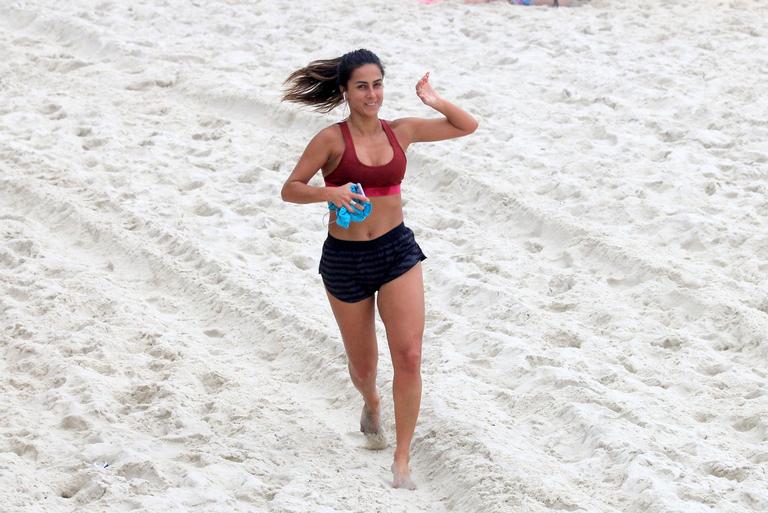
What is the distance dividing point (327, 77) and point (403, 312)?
3.47ft

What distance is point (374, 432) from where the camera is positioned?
5273 mm

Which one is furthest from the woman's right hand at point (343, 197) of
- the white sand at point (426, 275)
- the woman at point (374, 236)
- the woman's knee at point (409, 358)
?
the white sand at point (426, 275)

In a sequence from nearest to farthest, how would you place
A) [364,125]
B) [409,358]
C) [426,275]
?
[409,358], [364,125], [426,275]

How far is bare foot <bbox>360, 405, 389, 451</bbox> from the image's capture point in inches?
207

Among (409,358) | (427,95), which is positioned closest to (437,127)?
(427,95)

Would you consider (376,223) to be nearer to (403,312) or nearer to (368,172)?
(368,172)

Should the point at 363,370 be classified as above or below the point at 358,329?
below

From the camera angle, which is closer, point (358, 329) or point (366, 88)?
point (366, 88)

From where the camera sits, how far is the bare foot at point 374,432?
5266 mm

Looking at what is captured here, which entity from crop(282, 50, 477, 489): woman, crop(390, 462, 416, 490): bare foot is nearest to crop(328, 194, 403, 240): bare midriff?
crop(282, 50, 477, 489): woman

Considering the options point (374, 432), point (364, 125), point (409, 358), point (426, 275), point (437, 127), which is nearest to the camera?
point (409, 358)

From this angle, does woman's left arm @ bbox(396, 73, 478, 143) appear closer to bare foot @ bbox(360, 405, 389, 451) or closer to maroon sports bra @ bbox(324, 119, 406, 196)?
maroon sports bra @ bbox(324, 119, 406, 196)

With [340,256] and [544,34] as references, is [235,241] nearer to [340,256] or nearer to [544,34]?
[340,256]

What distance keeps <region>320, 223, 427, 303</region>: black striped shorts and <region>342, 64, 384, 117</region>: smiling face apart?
1.68ft
